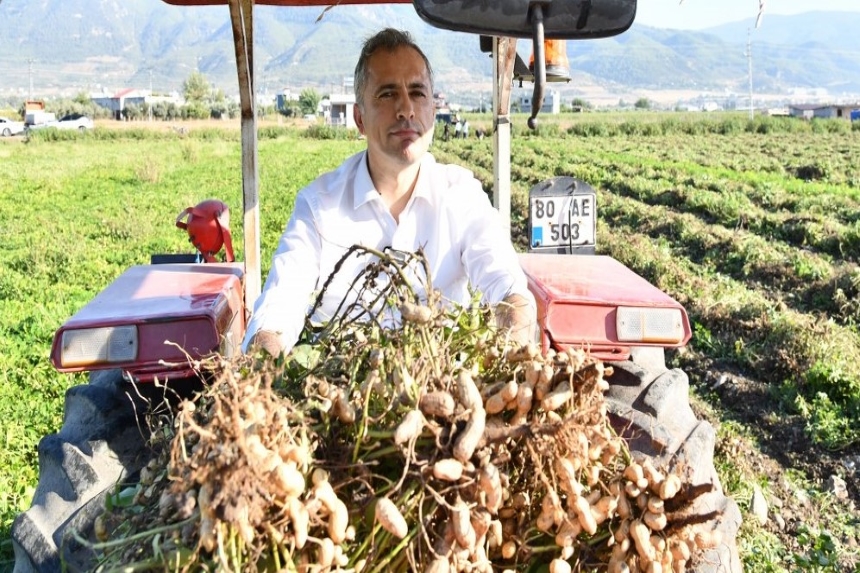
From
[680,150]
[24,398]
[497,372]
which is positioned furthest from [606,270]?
[680,150]

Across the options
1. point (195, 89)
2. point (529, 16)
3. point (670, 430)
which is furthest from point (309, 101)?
point (529, 16)

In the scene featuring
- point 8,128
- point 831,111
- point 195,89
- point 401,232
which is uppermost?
point 195,89

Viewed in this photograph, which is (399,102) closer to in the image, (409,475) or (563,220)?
(563,220)

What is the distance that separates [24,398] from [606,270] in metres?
4.11

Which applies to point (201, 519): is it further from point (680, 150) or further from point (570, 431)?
point (680, 150)

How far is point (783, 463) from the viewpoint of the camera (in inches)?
195

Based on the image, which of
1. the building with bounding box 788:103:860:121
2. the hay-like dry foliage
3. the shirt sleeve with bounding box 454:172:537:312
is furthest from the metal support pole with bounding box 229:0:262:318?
the building with bounding box 788:103:860:121

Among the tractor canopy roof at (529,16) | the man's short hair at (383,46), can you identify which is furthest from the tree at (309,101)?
the tractor canopy roof at (529,16)

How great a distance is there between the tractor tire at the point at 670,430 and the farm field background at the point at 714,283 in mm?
1503

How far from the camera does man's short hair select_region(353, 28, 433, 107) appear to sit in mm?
3096

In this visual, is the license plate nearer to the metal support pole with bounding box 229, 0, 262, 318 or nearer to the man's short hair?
the man's short hair

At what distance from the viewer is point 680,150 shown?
1336 inches

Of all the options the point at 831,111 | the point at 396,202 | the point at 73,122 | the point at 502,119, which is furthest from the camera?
the point at 831,111

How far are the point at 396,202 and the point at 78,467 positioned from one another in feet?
4.87
